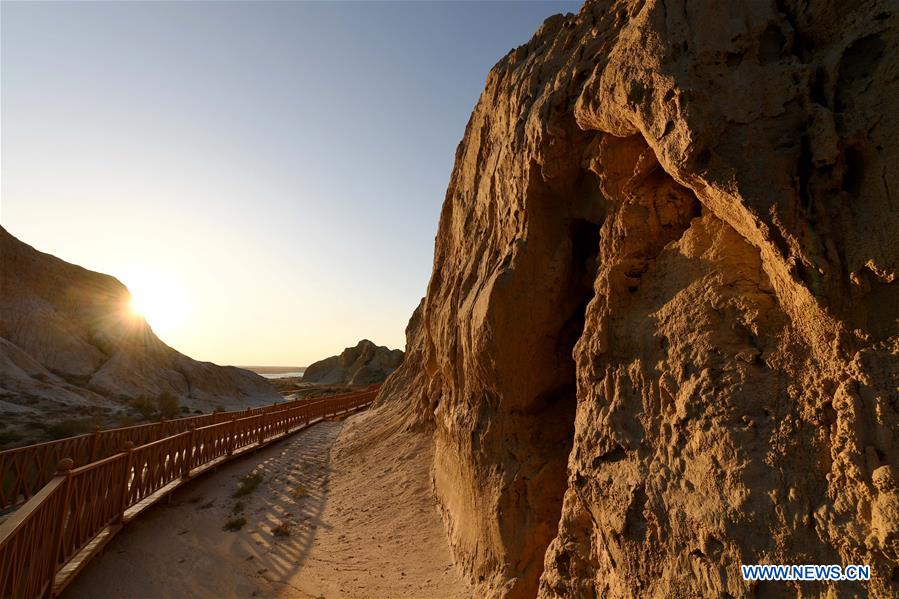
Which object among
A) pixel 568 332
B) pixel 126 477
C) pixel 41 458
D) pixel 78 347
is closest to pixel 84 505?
pixel 126 477

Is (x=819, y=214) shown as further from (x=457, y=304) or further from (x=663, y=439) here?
A: (x=457, y=304)

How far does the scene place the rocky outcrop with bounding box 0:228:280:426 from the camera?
86.4ft

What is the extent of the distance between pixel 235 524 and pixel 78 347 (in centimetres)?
3227

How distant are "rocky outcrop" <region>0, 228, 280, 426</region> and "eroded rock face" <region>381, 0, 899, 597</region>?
2563 cm

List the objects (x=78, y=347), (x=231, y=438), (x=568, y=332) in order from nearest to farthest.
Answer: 1. (x=568, y=332)
2. (x=231, y=438)
3. (x=78, y=347)

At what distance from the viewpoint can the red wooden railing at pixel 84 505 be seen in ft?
15.5

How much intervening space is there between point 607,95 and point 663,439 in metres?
3.01

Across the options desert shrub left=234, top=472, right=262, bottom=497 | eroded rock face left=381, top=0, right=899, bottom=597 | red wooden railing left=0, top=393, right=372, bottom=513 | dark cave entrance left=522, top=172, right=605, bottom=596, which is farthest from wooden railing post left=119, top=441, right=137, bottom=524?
dark cave entrance left=522, top=172, right=605, bottom=596

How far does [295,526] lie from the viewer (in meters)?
9.35

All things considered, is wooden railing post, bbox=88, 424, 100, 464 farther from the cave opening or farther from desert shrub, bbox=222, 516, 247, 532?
the cave opening

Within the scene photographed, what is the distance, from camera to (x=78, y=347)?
33.2 meters

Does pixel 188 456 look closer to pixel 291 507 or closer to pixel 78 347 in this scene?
pixel 291 507

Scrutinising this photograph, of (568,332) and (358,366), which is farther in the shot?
(358,366)

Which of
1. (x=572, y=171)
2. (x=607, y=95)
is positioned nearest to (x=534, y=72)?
(x=572, y=171)
